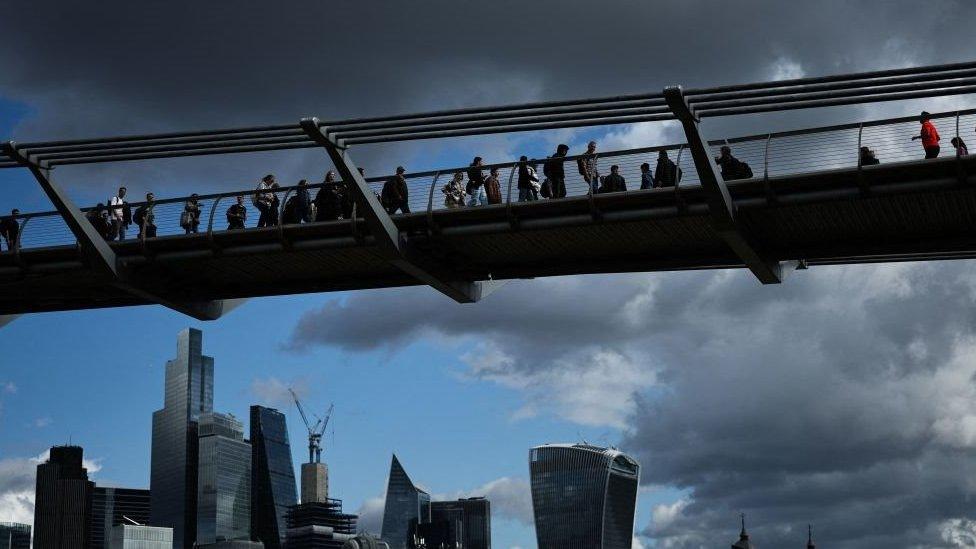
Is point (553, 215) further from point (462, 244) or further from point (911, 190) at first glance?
point (911, 190)

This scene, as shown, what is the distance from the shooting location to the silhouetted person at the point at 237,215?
40.4 m

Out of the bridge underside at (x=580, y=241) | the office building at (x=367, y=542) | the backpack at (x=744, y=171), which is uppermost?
the backpack at (x=744, y=171)

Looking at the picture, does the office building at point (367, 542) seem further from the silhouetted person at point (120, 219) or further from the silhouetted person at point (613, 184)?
the silhouetted person at point (613, 184)

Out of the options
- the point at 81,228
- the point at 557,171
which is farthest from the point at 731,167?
the point at 81,228

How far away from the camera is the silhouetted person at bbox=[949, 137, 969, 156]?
3281cm

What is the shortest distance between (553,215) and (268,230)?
24.3ft

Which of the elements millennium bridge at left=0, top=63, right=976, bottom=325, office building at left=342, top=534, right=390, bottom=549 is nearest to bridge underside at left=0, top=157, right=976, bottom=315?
millennium bridge at left=0, top=63, right=976, bottom=325

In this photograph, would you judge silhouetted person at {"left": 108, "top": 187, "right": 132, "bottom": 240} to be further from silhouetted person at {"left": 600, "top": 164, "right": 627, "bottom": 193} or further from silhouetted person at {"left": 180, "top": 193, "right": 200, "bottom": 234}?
silhouetted person at {"left": 600, "top": 164, "right": 627, "bottom": 193}

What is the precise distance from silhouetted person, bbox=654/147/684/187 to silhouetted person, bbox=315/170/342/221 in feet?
27.1

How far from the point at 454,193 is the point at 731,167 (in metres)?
7.07

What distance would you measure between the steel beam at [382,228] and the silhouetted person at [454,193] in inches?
57.0

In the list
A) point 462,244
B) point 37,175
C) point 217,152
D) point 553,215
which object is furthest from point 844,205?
point 37,175

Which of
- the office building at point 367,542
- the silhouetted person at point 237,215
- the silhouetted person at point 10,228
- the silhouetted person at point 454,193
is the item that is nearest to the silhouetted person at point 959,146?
the silhouetted person at point 454,193

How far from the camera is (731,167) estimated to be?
35.5m
